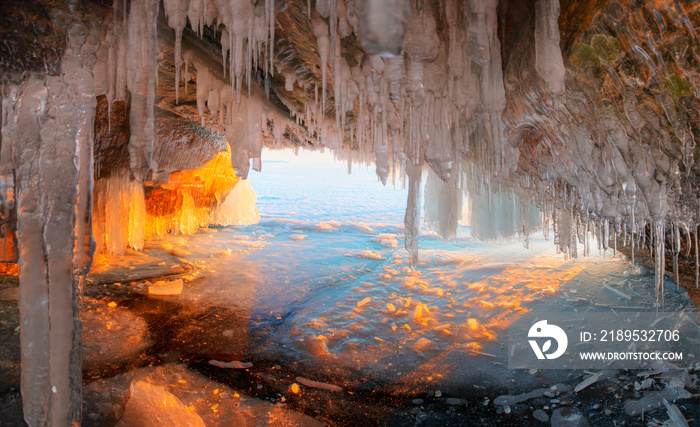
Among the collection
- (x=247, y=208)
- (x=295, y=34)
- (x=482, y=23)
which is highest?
(x=295, y=34)

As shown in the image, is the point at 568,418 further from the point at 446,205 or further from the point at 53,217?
the point at 446,205

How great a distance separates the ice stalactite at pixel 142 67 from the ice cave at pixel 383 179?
20 mm

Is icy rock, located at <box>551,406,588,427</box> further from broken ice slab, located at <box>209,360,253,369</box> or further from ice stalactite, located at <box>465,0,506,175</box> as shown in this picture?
broken ice slab, located at <box>209,360,253,369</box>

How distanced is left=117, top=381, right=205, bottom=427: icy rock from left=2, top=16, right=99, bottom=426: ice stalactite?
0.56 meters

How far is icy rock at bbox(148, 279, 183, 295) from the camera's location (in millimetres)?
5762

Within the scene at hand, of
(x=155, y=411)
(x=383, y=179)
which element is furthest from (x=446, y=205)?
(x=155, y=411)

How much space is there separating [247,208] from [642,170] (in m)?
13.1

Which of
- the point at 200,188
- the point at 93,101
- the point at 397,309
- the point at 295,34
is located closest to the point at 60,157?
the point at 93,101

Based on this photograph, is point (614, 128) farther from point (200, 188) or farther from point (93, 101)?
point (200, 188)

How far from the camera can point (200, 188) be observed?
11320 millimetres

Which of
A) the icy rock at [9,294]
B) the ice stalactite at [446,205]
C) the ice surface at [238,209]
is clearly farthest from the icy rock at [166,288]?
the ice surface at [238,209]

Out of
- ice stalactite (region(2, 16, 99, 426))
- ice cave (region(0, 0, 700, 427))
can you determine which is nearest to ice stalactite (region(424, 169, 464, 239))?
ice cave (region(0, 0, 700, 427))

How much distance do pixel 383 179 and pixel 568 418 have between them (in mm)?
3257

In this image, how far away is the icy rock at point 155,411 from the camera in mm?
2645
